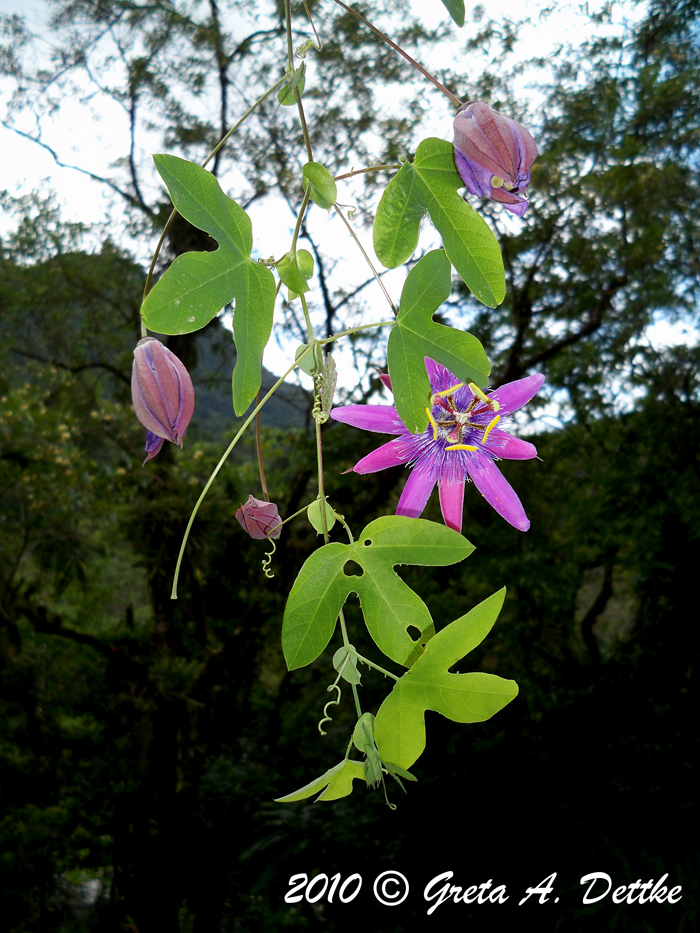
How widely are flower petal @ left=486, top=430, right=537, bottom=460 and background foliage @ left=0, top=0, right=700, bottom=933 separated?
7.99ft

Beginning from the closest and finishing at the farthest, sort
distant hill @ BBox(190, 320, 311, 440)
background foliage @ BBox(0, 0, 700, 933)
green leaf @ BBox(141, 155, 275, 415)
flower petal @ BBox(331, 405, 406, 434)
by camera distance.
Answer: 1. green leaf @ BBox(141, 155, 275, 415)
2. flower petal @ BBox(331, 405, 406, 434)
3. background foliage @ BBox(0, 0, 700, 933)
4. distant hill @ BBox(190, 320, 311, 440)

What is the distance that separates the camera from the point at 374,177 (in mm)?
3227

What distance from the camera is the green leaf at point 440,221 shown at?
37cm

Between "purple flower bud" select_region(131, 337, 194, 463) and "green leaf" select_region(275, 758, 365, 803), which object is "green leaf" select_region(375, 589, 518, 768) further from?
"purple flower bud" select_region(131, 337, 194, 463)

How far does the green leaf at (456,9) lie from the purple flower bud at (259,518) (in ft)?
0.99

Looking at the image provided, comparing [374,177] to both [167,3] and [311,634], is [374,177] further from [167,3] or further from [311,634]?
[311,634]

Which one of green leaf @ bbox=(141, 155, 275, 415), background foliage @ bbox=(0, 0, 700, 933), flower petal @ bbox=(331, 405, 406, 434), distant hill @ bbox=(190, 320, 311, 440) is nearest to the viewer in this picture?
green leaf @ bbox=(141, 155, 275, 415)

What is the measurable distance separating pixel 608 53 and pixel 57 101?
263 cm

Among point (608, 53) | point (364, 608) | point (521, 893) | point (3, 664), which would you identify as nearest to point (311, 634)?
point (364, 608)

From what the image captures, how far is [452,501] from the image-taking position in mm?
401

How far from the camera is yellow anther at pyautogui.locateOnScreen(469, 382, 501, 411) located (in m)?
0.37

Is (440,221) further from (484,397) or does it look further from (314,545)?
(314,545)

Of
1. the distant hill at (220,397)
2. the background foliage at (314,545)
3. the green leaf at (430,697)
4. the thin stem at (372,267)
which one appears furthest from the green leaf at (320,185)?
the distant hill at (220,397)

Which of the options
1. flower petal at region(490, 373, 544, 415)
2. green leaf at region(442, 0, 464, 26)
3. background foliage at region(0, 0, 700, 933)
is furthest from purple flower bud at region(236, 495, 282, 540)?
background foliage at region(0, 0, 700, 933)
